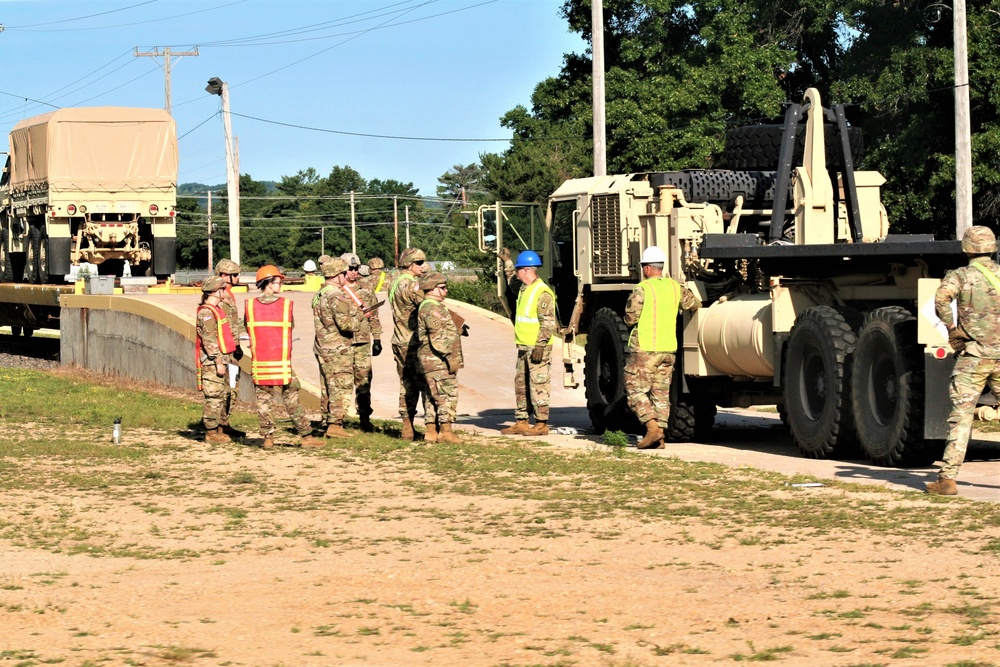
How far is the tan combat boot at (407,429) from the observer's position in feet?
53.4

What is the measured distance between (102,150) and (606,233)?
58.1 ft

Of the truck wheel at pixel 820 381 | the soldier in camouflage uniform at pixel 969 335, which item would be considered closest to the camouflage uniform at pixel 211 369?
the truck wheel at pixel 820 381

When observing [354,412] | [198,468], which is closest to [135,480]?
[198,468]

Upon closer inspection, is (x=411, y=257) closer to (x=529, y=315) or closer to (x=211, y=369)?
(x=529, y=315)

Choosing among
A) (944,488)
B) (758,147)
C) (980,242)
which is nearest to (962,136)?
(758,147)

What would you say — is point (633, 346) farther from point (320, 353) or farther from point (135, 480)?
point (135, 480)

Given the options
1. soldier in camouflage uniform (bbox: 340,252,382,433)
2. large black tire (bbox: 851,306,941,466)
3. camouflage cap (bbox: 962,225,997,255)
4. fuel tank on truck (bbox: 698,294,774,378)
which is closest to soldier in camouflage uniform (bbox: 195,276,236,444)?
soldier in camouflage uniform (bbox: 340,252,382,433)

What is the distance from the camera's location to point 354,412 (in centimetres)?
2044

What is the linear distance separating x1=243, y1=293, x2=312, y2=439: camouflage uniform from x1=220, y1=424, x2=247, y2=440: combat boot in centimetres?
88

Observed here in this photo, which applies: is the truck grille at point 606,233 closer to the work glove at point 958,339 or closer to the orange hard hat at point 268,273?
the orange hard hat at point 268,273

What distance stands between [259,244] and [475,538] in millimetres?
103386

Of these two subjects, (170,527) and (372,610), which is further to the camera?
(170,527)

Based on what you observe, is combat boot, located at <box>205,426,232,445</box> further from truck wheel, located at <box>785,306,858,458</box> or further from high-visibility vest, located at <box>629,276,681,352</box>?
truck wheel, located at <box>785,306,858,458</box>

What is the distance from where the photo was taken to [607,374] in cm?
1742
